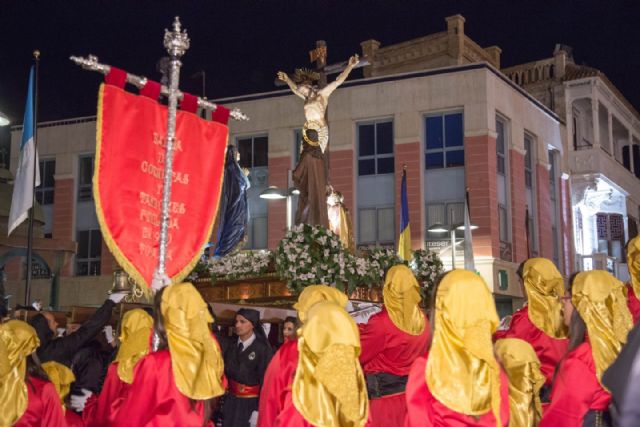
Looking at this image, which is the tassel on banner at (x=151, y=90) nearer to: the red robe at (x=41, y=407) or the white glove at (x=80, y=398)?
the white glove at (x=80, y=398)

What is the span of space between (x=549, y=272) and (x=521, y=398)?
3.79 feet

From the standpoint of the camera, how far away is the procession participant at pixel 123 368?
6.18 metres

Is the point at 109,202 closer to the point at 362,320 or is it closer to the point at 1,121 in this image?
the point at 362,320

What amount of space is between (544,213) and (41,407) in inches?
985

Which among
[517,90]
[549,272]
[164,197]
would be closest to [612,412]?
[549,272]

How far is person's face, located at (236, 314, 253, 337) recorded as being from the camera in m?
8.83

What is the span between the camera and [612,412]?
6.36 feet

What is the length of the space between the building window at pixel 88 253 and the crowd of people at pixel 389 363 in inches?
923

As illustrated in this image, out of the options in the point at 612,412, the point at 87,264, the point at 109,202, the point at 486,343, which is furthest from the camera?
the point at 87,264

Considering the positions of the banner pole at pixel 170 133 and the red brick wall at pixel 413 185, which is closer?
the banner pole at pixel 170 133

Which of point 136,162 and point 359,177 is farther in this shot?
Result: point 359,177

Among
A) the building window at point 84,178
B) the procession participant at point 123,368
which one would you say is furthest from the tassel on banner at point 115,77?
the building window at point 84,178

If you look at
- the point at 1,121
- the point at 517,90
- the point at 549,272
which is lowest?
the point at 549,272

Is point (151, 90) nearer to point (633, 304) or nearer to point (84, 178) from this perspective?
point (633, 304)
